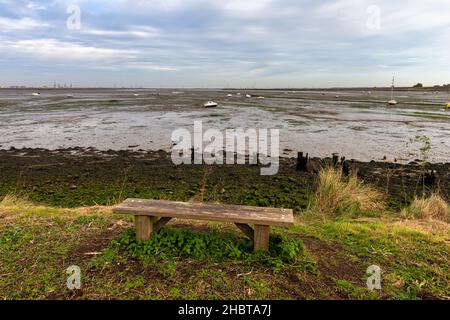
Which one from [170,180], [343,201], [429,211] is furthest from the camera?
[170,180]

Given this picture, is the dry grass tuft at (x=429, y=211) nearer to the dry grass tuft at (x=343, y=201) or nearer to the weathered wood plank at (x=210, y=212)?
the dry grass tuft at (x=343, y=201)

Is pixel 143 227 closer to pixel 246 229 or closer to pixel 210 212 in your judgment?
pixel 210 212

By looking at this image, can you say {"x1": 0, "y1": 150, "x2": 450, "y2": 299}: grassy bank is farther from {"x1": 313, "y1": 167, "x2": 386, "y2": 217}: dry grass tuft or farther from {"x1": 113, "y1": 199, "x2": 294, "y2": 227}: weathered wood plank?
{"x1": 113, "y1": 199, "x2": 294, "y2": 227}: weathered wood plank

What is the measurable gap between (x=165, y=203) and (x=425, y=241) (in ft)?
12.9

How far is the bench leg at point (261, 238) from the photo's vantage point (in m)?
4.05

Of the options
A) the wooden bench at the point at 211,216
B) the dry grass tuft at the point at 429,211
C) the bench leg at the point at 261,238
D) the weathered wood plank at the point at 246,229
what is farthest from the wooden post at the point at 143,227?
the dry grass tuft at the point at 429,211

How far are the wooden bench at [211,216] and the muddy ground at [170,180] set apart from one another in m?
4.05

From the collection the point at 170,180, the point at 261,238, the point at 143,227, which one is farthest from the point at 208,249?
the point at 170,180

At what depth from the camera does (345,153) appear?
639 inches

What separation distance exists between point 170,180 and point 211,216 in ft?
24.0

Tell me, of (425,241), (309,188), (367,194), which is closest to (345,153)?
(309,188)

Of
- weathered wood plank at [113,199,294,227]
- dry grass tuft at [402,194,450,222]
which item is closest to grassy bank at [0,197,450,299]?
weathered wood plank at [113,199,294,227]

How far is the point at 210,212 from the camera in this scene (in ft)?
13.3
